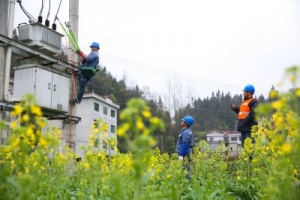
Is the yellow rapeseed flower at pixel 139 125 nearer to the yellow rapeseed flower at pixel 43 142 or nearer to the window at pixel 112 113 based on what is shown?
the yellow rapeseed flower at pixel 43 142

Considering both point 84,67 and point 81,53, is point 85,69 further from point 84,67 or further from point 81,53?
point 81,53

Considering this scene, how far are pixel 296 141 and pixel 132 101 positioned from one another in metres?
1.11

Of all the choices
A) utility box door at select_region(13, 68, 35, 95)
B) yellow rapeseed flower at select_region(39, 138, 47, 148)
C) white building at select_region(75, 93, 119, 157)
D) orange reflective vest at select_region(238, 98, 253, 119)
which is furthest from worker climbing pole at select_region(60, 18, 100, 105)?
white building at select_region(75, 93, 119, 157)

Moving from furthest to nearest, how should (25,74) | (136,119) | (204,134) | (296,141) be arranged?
1. (204,134)
2. (25,74)
3. (296,141)
4. (136,119)

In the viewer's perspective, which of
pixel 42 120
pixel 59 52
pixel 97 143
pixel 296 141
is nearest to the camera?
pixel 296 141

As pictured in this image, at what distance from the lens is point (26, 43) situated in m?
7.94

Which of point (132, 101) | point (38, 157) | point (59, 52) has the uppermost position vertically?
point (59, 52)

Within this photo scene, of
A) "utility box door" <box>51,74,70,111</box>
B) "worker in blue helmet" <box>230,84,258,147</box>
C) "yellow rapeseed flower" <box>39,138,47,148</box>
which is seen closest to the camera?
"yellow rapeseed flower" <box>39,138,47,148</box>

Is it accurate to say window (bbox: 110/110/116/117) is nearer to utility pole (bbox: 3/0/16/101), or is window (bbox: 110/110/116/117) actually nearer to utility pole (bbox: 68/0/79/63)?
utility pole (bbox: 68/0/79/63)

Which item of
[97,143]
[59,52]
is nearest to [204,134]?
[59,52]

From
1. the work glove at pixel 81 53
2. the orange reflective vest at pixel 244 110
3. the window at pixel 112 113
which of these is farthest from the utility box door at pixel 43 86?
the window at pixel 112 113

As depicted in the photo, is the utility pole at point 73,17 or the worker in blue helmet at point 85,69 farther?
the worker in blue helmet at point 85,69

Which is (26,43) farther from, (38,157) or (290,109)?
(290,109)

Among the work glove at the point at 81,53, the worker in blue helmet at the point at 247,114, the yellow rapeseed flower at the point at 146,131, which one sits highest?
the work glove at the point at 81,53
